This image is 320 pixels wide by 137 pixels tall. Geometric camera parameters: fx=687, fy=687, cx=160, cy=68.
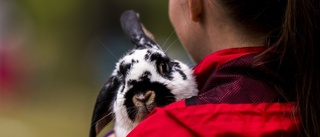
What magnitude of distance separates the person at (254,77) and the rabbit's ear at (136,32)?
14 cm

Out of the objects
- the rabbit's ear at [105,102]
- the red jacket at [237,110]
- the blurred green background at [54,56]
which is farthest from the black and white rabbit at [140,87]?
the blurred green background at [54,56]

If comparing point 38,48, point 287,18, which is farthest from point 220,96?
point 38,48

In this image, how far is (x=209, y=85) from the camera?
115 centimetres

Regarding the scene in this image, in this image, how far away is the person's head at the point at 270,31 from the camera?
111 centimetres

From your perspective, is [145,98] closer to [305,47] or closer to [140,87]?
[140,87]

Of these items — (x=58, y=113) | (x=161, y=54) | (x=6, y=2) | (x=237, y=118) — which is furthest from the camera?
(x=6, y=2)

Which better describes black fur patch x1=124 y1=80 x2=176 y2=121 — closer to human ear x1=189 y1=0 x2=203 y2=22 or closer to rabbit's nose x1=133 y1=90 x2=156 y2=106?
rabbit's nose x1=133 y1=90 x2=156 y2=106

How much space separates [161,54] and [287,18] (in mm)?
278

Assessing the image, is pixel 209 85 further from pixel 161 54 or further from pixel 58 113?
pixel 58 113

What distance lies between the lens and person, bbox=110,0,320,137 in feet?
3.44

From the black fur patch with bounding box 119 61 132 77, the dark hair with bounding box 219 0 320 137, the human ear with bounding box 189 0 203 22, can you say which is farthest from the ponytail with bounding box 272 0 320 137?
the black fur patch with bounding box 119 61 132 77

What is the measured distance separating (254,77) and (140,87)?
22 centimetres

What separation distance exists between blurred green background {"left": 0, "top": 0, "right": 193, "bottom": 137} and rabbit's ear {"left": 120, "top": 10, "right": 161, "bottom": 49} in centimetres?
296

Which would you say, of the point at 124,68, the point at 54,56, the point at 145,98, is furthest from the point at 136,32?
the point at 54,56
